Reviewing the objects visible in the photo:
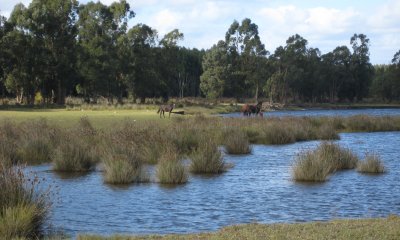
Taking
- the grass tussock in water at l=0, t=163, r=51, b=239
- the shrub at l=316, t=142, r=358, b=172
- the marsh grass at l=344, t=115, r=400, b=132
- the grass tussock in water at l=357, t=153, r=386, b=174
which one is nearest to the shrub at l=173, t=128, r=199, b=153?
the shrub at l=316, t=142, r=358, b=172

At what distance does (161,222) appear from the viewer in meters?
12.8

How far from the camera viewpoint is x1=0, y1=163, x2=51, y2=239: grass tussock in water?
10070 mm

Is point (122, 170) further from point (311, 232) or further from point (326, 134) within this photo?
point (326, 134)

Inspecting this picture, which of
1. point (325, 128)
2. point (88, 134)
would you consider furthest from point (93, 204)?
point (325, 128)

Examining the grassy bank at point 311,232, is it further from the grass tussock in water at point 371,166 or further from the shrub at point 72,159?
the shrub at point 72,159

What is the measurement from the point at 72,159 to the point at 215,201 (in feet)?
23.8

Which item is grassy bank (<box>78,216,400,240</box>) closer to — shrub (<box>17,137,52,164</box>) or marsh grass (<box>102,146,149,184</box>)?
marsh grass (<box>102,146,149,184</box>)

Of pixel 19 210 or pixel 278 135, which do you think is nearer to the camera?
pixel 19 210

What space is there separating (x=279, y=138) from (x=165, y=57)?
6565cm

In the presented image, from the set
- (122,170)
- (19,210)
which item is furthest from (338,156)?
(19,210)

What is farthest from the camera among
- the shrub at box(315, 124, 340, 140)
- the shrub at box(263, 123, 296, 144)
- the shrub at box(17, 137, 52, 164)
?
the shrub at box(315, 124, 340, 140)

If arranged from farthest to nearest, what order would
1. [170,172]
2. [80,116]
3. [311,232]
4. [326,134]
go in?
1. [80,116]
2. [326,134]
3. [170,172]
4. [311,232]

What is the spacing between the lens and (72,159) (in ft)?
67.6

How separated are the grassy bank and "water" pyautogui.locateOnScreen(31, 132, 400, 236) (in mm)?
1585
